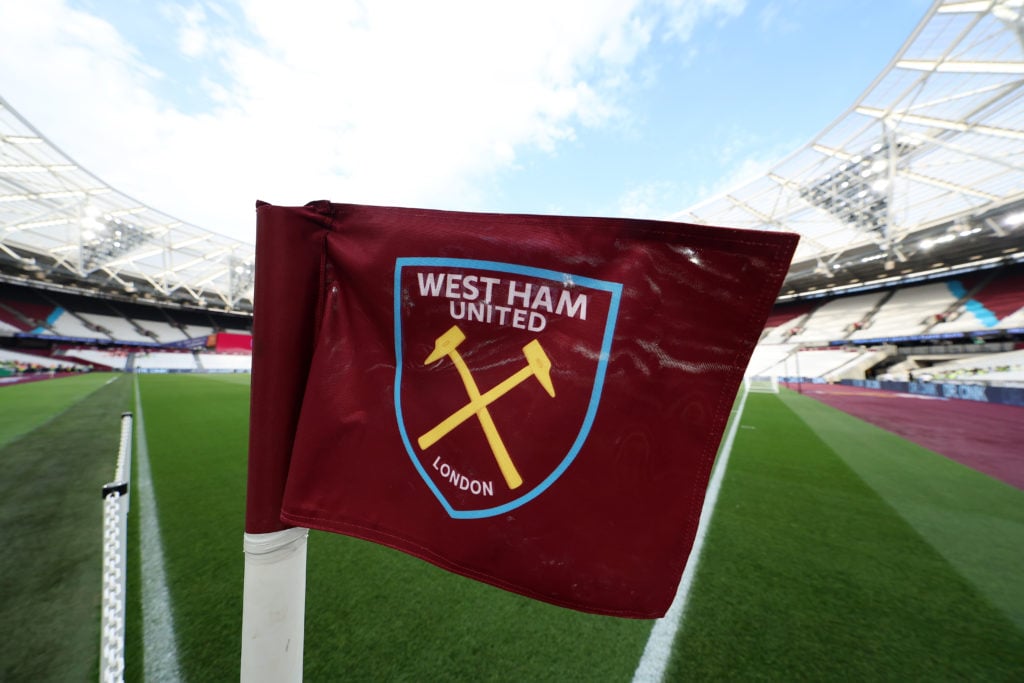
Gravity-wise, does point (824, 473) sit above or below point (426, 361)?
below

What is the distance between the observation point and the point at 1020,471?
5551mm

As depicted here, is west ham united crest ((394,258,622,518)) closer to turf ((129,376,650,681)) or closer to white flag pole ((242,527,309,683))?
white flag pole ((242,527,309,683))

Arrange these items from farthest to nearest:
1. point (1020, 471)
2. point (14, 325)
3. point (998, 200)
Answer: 1. point (14, 325)
2. point (998, 200)
3. point (1020, 471)

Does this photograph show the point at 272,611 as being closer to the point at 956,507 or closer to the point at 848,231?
the point at 956,507

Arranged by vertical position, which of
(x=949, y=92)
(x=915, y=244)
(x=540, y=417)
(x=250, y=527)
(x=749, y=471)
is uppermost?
(x=949, y=92)

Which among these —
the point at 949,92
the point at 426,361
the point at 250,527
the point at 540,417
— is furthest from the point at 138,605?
the point at 949,92

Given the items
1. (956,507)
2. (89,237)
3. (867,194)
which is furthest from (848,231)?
(89,237)

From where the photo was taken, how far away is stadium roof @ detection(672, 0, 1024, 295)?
10.9m

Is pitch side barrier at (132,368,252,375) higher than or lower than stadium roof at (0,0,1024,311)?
lower

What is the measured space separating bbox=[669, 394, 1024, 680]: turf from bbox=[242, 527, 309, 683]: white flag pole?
1726 mm

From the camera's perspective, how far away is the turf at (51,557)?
5.67 ft

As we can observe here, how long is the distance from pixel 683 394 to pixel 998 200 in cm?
2478

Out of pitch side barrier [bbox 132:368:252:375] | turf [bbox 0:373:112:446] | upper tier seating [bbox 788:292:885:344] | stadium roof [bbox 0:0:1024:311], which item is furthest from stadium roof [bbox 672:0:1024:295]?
pitch side barrier [bbox 132:368:252:375]

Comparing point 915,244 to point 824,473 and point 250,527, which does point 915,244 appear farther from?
point 250,527
